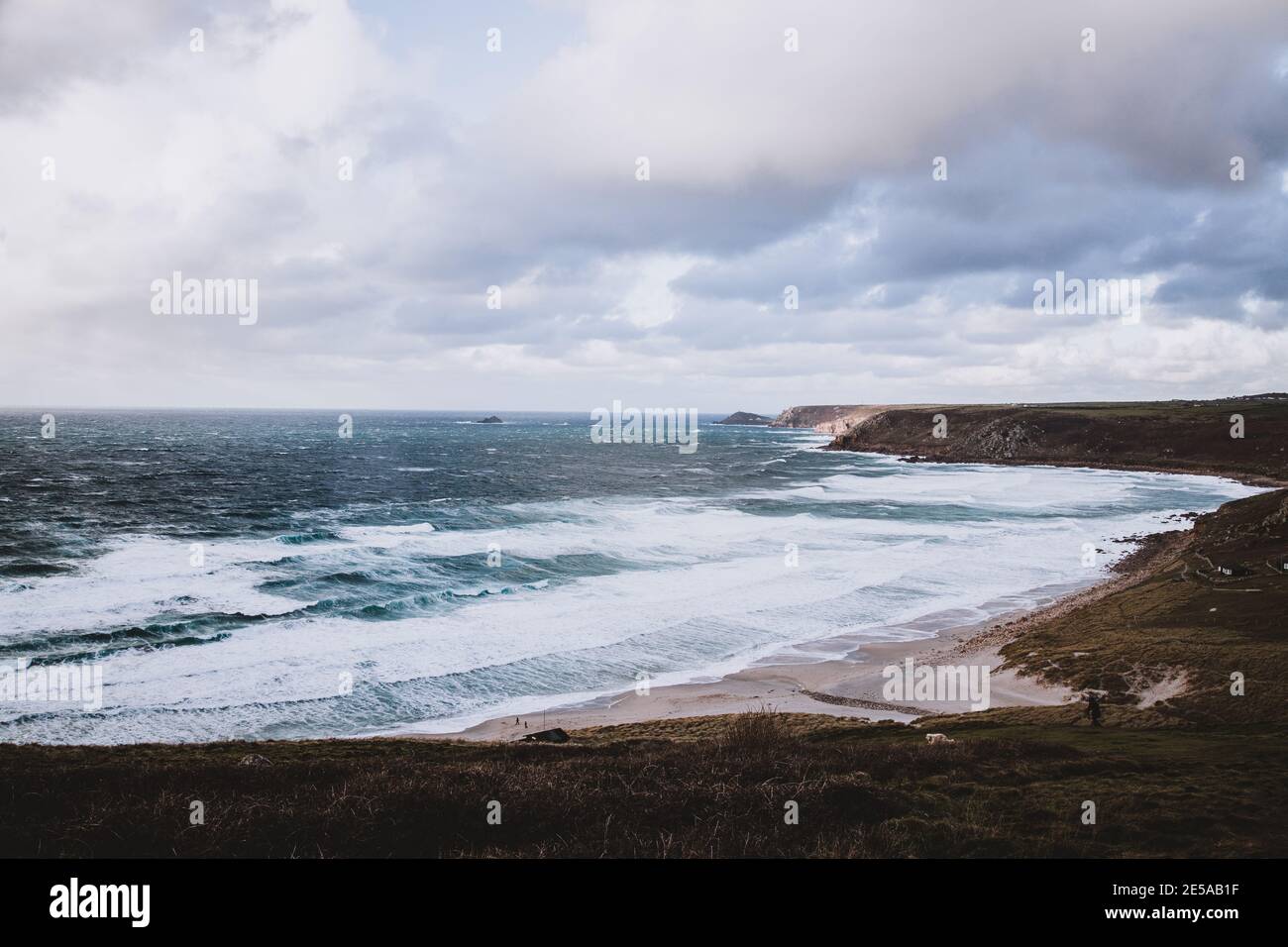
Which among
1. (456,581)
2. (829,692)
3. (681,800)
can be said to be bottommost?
(829,692)

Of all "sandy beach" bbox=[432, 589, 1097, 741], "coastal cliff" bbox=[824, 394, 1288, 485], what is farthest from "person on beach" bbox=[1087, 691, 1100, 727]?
"coastal cliff" bbox=[824, 394, 1288, 485]

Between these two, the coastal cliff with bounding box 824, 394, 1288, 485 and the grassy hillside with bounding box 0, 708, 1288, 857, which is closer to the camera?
the grassy hillside with bounding box 0, 708, 1288, 857

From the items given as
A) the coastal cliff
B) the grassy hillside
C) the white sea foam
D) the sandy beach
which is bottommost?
the sandy beach

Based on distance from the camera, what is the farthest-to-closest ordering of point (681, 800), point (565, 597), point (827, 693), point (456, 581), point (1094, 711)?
point (456, 581) < point (565, 597) < point (827, 693) < point (1094, 711) < point (681, 800)

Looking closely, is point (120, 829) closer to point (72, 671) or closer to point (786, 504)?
point (72, 671)

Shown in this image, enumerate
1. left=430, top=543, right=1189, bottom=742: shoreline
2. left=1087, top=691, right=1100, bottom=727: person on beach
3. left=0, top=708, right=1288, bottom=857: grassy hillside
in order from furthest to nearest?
left=430, top=543, right=1189, bottom=742: shoreline
left=1087, top=691, right=1100, bottom=727: person on beach
left=0, top=708, right=1288, bottom=857: grassy hillside

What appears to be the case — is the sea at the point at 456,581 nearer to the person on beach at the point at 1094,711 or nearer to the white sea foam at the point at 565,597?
the white sea foam at the point at 565,597

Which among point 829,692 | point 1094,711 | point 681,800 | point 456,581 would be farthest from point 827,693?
point 456,581

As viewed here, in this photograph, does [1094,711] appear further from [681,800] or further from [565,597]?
[565,597]

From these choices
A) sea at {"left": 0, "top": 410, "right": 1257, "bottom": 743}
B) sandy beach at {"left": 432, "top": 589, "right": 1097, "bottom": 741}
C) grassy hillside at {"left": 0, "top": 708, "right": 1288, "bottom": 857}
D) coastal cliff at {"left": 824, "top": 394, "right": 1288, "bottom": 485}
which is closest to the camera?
grassy hillside at {"left": 0, "top": 708, "right": 1288, "bottom": 857}

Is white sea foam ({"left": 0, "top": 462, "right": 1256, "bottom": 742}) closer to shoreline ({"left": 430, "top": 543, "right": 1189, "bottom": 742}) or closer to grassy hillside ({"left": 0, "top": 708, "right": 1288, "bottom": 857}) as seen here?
shoreline ({"left": 430, "top": 543, "right": 1189, "bottom": 742})
